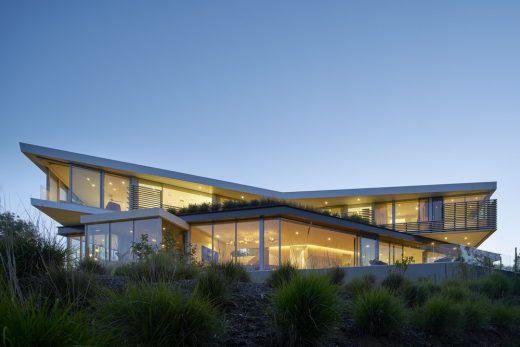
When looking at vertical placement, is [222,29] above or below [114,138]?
above

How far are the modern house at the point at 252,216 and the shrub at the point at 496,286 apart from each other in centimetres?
430

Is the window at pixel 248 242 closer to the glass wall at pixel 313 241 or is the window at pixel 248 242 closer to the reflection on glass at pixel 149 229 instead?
the glass wall at pixel 313 241

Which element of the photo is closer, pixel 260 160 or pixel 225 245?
pixel 225 245

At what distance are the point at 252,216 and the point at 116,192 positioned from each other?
919 cm

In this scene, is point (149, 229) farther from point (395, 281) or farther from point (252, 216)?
point (395, 281)

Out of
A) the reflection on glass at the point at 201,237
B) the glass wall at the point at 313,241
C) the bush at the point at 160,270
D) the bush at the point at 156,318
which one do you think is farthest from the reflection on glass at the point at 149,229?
the bush at the point at 156,318

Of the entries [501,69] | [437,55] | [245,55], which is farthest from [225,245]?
[501,69]

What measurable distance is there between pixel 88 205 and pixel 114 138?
11.7 feet

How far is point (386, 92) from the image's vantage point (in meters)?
20.2

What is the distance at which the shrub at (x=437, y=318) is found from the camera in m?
7.12

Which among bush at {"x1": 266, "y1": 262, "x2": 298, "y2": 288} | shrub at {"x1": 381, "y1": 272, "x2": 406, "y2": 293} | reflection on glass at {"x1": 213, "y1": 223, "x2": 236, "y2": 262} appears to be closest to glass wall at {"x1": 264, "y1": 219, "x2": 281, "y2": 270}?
reflection on glass at {"x1": 213, "y1": 223, "x2": 236, "y2": 262}

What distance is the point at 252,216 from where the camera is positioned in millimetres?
20078

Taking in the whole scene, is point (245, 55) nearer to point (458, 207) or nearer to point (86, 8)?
point (86, 8)

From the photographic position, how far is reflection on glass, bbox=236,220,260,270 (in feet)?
65.9
